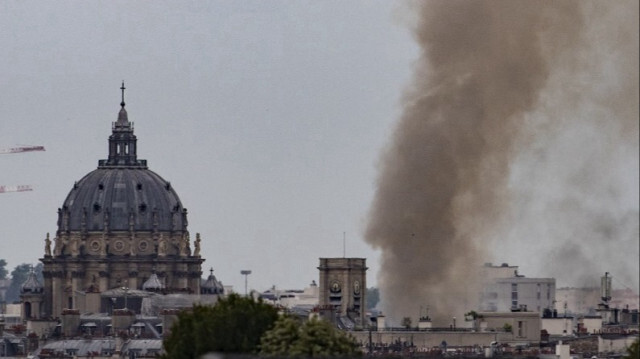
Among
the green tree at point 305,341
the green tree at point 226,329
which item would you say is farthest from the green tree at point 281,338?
the green tree at point 226,329

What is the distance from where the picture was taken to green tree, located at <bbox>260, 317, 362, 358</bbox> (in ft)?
419

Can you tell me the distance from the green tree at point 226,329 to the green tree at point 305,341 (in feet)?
12.8

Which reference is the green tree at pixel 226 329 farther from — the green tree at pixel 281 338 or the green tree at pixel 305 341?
the green tree at pixel 305 341

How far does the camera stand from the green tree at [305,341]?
419ft

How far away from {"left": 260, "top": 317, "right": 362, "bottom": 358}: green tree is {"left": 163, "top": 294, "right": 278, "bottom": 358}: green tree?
3914mm

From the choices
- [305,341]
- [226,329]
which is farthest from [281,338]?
[226,329]

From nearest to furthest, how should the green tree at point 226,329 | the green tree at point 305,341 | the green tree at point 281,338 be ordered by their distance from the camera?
the green tree at point 305,341 → the green tree at point 281,338 → the green tree at point 226,329

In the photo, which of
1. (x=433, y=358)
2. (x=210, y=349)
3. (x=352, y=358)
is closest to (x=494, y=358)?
(x=433, y=358)

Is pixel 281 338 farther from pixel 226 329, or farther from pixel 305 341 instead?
pixel 226 329

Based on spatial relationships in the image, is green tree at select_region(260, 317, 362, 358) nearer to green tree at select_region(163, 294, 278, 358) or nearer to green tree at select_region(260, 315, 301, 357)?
green tree at select_region(260, 315, 301, 357)

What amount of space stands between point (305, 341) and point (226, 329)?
13.7m

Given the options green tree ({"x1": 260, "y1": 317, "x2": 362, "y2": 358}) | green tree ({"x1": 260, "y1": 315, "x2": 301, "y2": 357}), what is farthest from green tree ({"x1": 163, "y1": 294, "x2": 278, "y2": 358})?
green tree ({"x1": 260, "y1": 317, "x2": 362, "y2": 358})

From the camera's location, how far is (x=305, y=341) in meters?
129

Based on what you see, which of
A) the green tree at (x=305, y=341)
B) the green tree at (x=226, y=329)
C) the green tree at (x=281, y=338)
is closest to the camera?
the green tree at (x=305, y=341)
